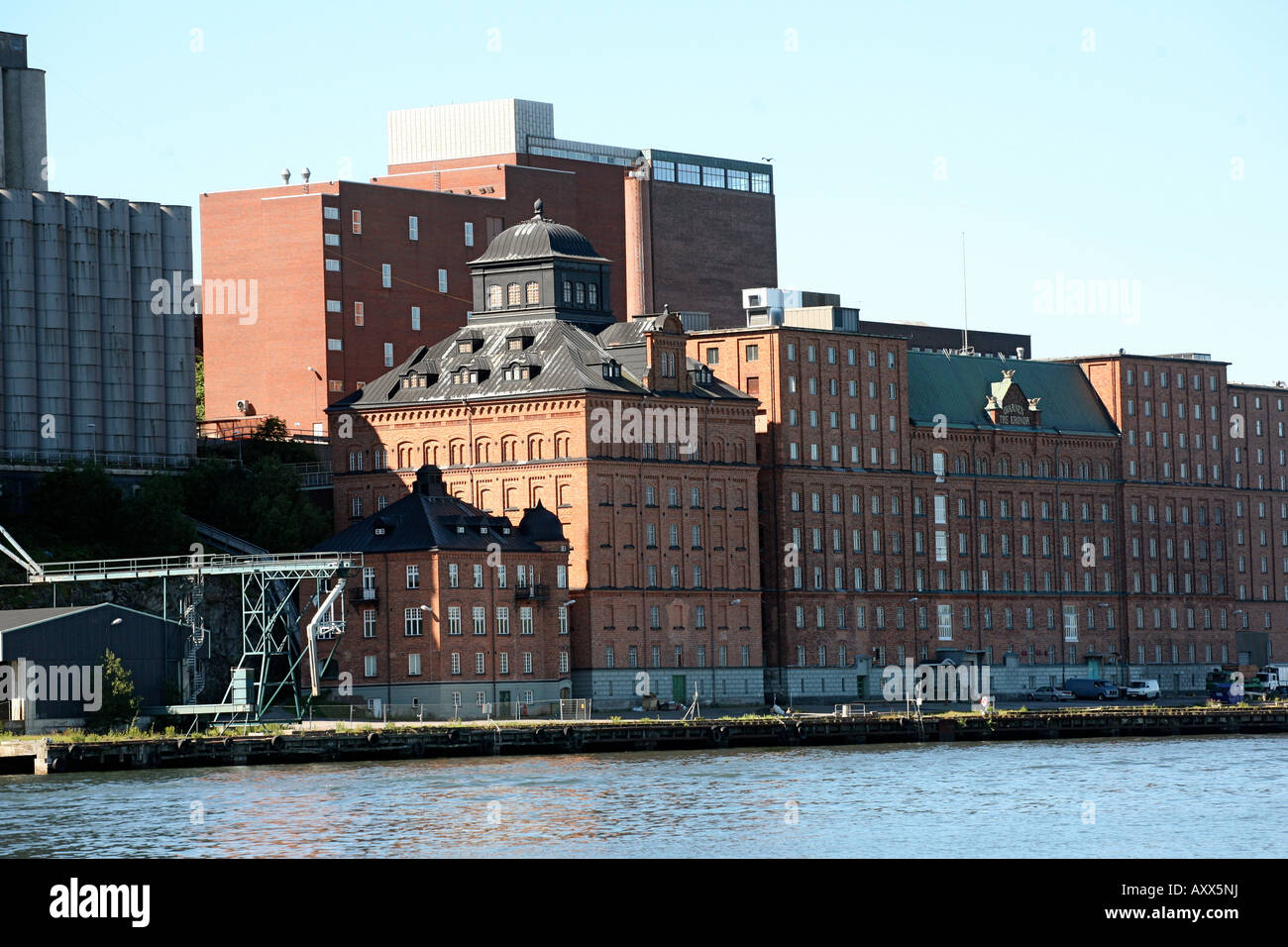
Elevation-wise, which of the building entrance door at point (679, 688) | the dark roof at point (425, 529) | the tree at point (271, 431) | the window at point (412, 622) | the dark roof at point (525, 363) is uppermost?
the dark roof at point (525, 363)

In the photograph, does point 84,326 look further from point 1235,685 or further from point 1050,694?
point 1235,685

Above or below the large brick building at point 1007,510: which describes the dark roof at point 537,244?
above

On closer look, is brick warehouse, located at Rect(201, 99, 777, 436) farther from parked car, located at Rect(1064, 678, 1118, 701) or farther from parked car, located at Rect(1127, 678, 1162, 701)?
parked car, located at Rect(1127, 678, 1162, 701)

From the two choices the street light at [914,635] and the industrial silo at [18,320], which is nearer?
the industrial silo at [18,320]

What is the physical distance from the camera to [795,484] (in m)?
139

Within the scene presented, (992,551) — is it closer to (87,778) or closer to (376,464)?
(376,464)

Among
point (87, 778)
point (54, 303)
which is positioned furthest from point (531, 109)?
point (87, 778)

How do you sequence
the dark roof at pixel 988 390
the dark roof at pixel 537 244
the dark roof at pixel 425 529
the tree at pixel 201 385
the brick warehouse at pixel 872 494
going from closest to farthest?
the dark roof at pixel 425 529
the brick warehouse at pixel 872 494
the dark roof at pixel 537 244
the tree at pixel 201 385
the dark roof at pixel 988 390

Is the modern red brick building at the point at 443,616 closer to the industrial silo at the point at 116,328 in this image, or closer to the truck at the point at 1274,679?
the industrial silo at the point at 116,328

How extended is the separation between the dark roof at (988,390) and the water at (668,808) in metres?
60.5

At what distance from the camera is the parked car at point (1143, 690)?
15075 centimetres

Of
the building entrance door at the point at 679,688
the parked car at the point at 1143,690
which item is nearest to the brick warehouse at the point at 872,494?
the building entrance door at the point at 679,688

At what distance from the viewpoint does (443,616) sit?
111m

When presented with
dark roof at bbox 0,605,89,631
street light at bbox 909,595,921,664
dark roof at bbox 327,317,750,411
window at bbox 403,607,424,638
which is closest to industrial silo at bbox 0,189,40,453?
dark roof at bbox 327,317,750,411
